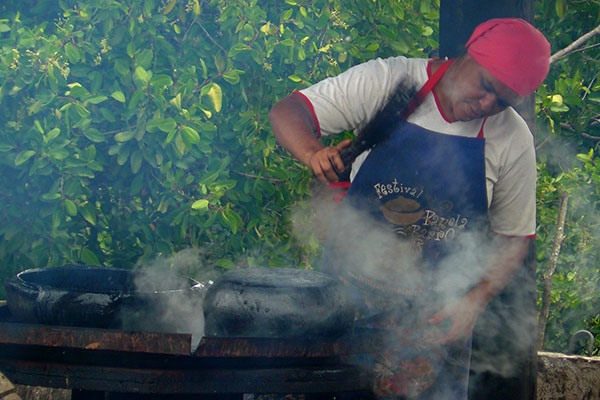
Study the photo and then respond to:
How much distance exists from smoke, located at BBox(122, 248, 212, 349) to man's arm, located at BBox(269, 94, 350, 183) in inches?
30.9

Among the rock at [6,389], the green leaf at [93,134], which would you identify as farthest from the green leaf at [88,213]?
the rock at [6,389]

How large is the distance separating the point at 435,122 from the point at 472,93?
0.79 feet

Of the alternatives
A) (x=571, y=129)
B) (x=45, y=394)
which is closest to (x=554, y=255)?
(x=571, y=129)

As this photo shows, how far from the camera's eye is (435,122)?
324 cm

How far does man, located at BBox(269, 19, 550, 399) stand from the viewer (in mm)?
3084

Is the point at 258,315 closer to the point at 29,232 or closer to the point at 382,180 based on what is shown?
the point at 382,180

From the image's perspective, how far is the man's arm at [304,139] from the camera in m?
2.79

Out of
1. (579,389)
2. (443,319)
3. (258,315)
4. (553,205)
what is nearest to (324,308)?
(258,315)

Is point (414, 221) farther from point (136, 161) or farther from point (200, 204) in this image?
point (136, 161)

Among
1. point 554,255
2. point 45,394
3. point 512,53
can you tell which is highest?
point 512,53

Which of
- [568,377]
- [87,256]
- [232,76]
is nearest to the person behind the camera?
[232,76]

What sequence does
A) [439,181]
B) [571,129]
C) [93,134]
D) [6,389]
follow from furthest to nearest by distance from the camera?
[571,129], [93,134], [439,181], [6,389]

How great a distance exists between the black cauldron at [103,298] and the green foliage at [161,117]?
2.48 feet

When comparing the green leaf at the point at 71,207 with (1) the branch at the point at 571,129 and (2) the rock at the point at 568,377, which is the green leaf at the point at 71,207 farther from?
(1) the branch at the point at 571,129
